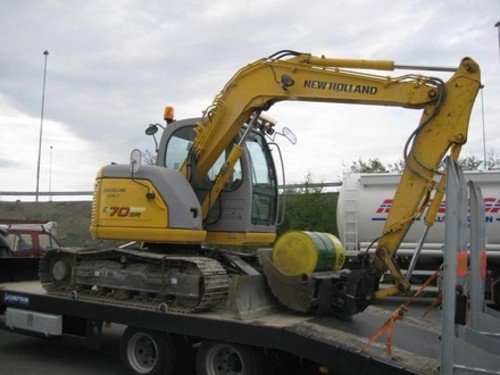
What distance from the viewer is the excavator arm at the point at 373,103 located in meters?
5.97

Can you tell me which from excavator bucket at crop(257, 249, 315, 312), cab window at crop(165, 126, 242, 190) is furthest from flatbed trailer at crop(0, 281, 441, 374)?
cab window at crop(165, 126, 242, 190)

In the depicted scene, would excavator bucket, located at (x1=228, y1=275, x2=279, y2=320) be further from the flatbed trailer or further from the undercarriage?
the undercarriage

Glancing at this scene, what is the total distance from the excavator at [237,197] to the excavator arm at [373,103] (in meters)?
0.01

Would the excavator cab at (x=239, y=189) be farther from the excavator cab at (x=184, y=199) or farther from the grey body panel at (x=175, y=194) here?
the grey body panel at (x=175, y=194)

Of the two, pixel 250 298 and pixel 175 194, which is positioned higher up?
pixel 175 194

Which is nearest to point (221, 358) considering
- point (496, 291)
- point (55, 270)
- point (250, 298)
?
point (250, 298)

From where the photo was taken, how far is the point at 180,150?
26.7ft

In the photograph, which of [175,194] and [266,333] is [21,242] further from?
[266,333]

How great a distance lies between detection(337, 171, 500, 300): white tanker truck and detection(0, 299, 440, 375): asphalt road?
20.7 ft

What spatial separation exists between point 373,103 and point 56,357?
562 centimetres

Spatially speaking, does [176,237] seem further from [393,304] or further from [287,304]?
[393,304]

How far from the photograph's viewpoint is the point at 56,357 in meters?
8.02

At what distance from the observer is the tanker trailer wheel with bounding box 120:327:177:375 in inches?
259

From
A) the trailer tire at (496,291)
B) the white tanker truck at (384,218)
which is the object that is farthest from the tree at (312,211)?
the trailer tire at (496,291)
